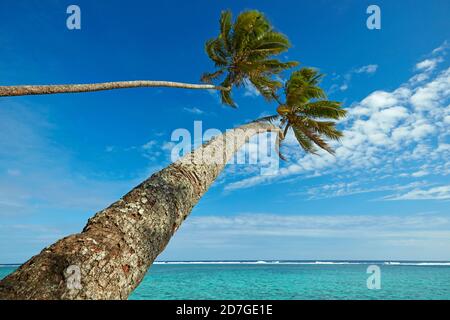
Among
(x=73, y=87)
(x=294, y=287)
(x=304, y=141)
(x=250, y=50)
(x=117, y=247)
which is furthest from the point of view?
(x=294, y=287)

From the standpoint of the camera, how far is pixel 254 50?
10.0 metres

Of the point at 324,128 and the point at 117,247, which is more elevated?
the point at 324,128

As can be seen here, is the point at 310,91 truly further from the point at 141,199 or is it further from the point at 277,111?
the point at 141,199

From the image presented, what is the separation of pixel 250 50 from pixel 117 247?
29.5 feet

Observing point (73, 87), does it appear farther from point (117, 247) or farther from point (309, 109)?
point (309, 109)

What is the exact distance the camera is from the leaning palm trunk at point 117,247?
1.82 meters

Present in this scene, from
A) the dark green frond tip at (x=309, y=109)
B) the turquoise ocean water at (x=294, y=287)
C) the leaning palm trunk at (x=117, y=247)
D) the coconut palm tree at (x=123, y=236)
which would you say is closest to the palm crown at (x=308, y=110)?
the dark green frond tip at (x=309, y=109)

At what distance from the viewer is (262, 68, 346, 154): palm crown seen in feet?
35.9

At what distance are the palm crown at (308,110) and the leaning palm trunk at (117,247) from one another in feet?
24.8

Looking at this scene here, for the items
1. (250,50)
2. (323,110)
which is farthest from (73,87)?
(323,110)

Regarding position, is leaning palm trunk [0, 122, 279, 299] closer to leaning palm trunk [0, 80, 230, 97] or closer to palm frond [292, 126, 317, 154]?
leaning palm trunk [0, 80, 230, 97]

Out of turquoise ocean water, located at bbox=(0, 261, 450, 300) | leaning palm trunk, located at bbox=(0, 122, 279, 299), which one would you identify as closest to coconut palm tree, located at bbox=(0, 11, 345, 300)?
leaning palm trunk, located at bbox=(0, 122, 279, 299)

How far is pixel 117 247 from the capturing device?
7.70 feet
